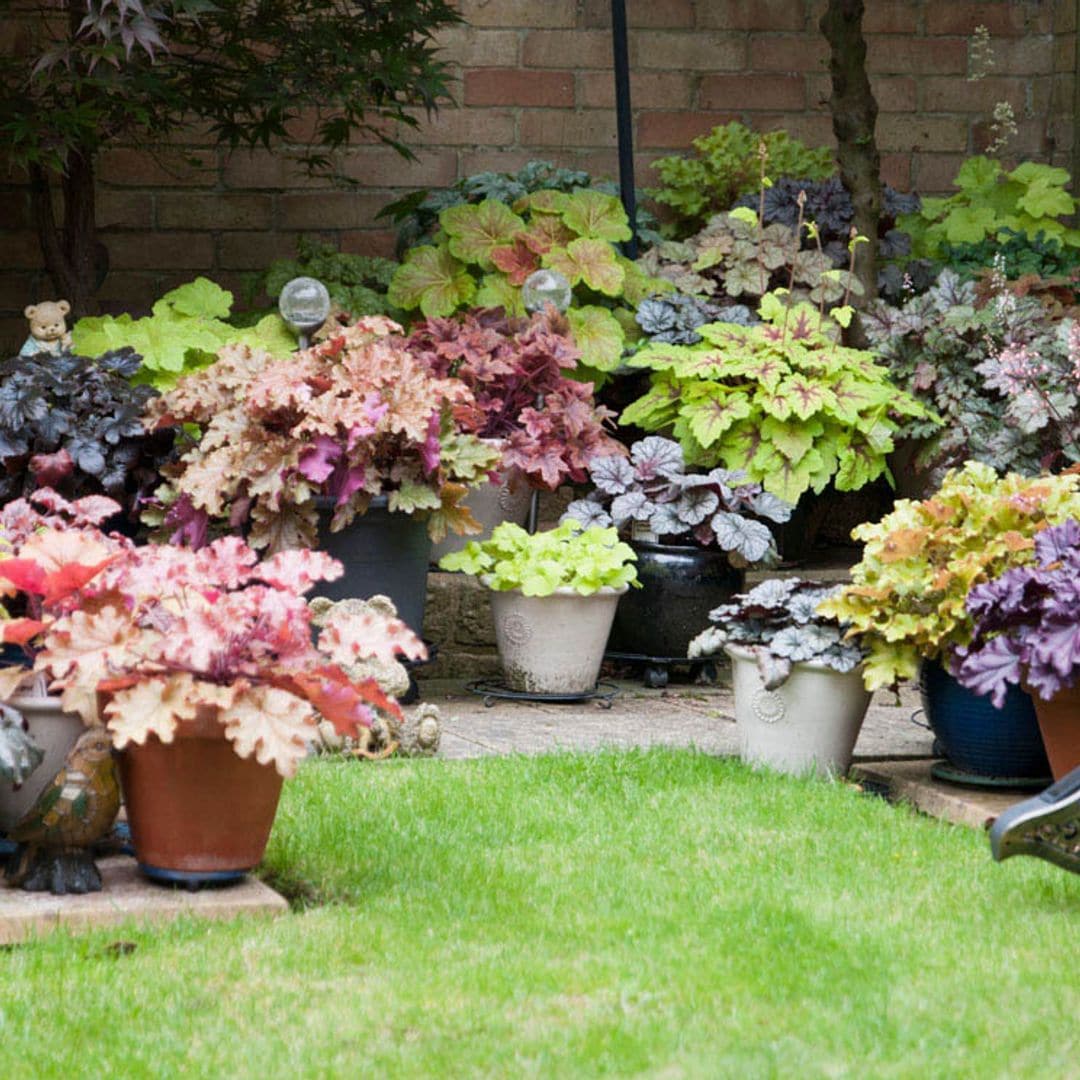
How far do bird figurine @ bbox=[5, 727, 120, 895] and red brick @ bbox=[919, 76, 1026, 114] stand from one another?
6106 mm

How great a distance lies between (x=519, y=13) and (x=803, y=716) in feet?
14.3

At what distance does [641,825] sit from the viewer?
3.93 metres

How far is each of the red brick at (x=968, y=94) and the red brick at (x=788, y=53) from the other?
514 millimetres

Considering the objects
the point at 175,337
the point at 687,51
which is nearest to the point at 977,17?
the point at 687,51

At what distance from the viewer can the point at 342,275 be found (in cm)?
712

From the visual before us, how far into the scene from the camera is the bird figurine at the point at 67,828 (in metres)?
3.27

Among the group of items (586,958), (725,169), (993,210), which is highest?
(725,169)

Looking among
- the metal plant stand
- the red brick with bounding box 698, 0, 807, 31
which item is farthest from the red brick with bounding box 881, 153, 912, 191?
the metal plant stand

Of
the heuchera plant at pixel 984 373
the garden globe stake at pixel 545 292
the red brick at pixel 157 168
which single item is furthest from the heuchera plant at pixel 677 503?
the red brick at pixel 157 168

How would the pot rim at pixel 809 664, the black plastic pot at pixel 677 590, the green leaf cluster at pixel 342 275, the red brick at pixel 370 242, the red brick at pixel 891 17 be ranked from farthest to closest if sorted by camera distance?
the red brick at pixel 891 17, the red brick at pixel 370 242, the green leaf cluster at pixel 342 275, the black plastic pot at pixel 677 590, the pot rim at pixel 809 664

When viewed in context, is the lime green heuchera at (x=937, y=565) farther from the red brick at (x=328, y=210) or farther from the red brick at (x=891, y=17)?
the red brick at (x=891, y=17)

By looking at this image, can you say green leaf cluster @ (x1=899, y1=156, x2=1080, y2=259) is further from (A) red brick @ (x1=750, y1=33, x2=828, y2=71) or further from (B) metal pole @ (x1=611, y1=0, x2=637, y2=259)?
(B) metal pole @ (x1=611, y1=0, x2=637, y2=259)

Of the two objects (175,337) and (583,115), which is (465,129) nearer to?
(583,115)

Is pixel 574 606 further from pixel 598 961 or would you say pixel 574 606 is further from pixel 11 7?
pixel 11 7
